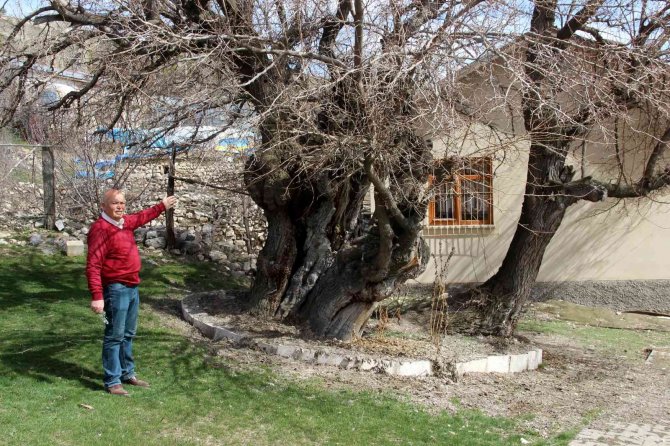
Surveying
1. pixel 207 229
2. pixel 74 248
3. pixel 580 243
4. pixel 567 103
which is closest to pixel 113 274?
pixel 567 103

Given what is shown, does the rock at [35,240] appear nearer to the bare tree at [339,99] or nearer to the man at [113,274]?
the bare tree at [339,99]

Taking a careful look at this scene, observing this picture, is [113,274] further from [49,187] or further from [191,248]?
[49,187]

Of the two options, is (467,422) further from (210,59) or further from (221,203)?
(221,203)

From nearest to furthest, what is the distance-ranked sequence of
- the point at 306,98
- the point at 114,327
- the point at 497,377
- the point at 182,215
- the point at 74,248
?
the point at 114,327, the point at 306,98, the point at 497,377, the point at 74,248, the point at 182,215

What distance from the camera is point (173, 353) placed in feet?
23.4

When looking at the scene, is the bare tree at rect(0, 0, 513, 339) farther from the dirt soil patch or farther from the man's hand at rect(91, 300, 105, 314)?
the man's hand at rect(91, 300, 105, 314)

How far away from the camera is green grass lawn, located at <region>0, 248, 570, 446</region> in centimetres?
509

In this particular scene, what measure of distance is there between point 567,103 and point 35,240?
9.39m

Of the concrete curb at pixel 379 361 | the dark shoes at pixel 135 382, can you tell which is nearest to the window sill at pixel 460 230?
the concrete curb at pixel 379 361

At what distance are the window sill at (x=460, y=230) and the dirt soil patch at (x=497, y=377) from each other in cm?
396

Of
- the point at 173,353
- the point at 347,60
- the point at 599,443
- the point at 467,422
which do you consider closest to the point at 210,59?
the point at 347,60

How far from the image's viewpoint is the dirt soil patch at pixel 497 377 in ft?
21.1

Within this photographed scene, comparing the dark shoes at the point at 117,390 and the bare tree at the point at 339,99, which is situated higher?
the bare tree at the point at 339,99

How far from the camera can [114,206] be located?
19.0 ft
